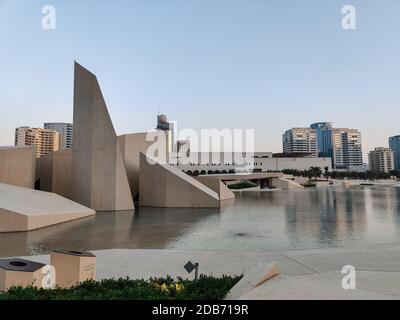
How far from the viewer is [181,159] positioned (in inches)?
3910

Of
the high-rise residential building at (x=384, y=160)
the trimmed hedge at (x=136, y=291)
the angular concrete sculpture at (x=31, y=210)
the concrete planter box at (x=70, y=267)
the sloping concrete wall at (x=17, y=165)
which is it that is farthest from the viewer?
the high-rise residential building at (x=384, y=160)

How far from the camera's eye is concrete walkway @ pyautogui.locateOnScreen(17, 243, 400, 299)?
480 centimetres

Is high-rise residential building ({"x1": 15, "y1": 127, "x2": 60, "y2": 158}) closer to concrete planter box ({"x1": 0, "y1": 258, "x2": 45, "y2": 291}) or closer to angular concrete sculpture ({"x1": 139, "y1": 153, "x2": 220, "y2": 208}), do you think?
angular concrete sculpture ({"x1": 139, "y1": 153, "x2": 220, "y2": 208})

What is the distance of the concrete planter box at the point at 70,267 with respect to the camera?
577 centimetres

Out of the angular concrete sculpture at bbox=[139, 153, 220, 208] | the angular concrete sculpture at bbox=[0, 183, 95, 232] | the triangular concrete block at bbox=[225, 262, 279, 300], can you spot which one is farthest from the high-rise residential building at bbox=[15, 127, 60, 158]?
the triangular concrete block at bbox=[225, 262, 279, 300]

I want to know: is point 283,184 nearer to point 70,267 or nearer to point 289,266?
point 289,266

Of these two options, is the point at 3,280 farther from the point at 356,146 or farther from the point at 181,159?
the point at 356,146

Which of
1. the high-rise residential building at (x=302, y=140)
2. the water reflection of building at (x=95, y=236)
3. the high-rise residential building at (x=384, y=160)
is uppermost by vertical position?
the high-rise residential building at (x=302, y=140)

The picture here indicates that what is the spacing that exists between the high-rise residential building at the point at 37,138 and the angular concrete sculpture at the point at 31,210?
7888 cm

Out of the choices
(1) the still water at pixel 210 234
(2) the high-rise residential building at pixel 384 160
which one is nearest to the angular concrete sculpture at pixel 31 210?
(1) the still water at pixel 210 234

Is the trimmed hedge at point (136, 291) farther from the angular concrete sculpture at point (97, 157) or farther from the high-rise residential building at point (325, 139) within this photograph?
the high-rise residential building at point (325, 139)

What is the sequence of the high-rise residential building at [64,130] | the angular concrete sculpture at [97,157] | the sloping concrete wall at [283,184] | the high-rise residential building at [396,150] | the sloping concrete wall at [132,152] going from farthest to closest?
the high-rise residential building at [396,150] → the high-rise residential building at [64,130] → the sloping concrete wall at [283,184] → the sloping concrete wall at [132,152] → the angular concrete sculpture at [97,157]

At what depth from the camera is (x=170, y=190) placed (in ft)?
82.9

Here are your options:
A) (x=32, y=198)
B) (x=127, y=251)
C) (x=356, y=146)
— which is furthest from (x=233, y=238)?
(x=356, y=146)
